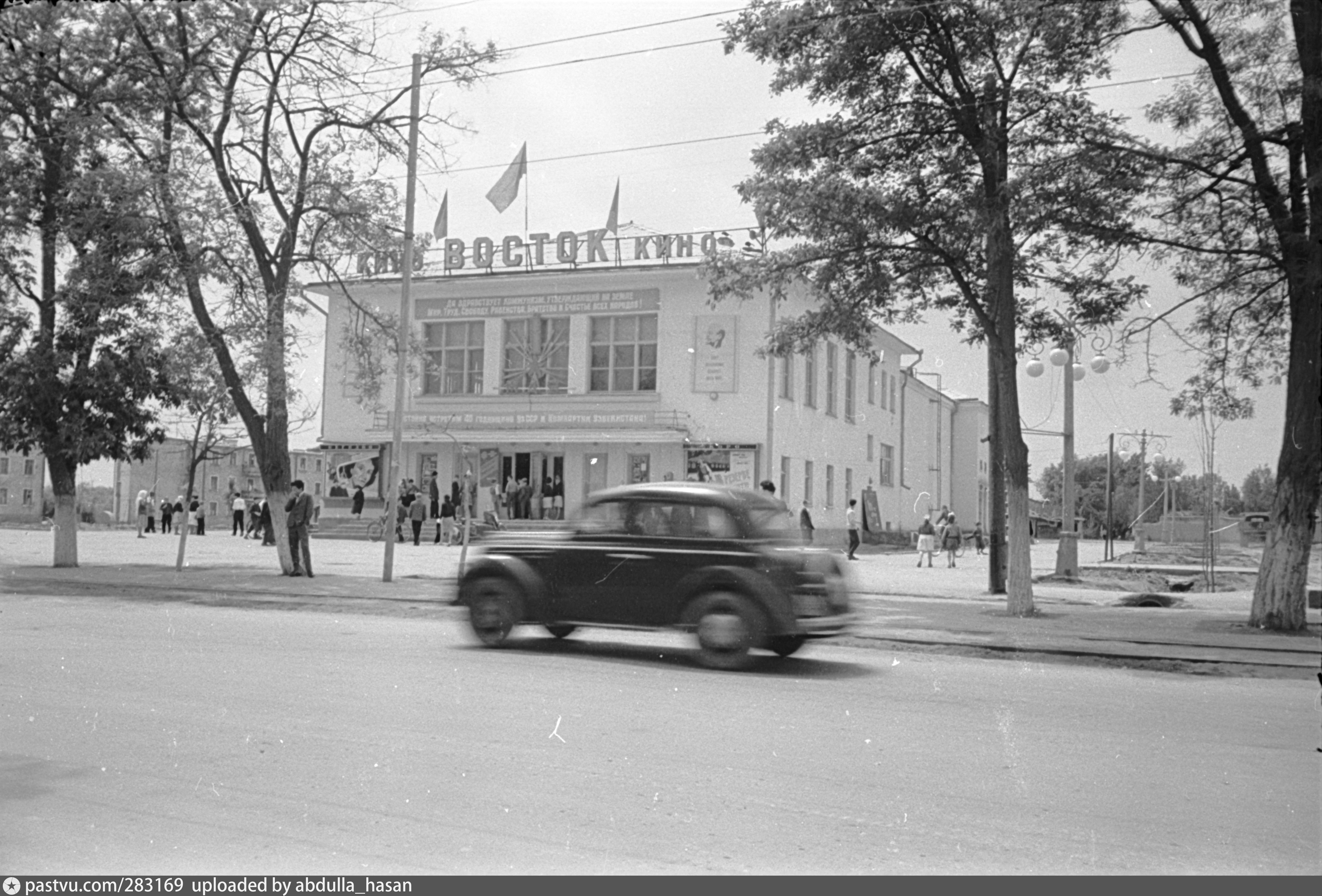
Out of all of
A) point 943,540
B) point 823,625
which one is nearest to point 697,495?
point 823,625

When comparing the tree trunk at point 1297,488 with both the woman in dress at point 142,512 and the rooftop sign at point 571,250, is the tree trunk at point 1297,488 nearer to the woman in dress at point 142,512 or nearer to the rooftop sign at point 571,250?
the rooftop sign at point 571,250

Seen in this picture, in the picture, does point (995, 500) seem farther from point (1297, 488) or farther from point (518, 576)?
point (518, 576)

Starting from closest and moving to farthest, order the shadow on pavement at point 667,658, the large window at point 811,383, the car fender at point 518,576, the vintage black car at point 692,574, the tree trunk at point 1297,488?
the vintage black car at point 692,574 → the shadow on pavement at point 667,658 → the car fender at point 518,576 → the tree trunk at point 1297,488 → the large window at point 811,383

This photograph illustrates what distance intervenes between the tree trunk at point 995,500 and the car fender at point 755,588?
10.9 metres

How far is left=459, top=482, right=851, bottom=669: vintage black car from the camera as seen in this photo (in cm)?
1036

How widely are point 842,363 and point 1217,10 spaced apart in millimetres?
24354

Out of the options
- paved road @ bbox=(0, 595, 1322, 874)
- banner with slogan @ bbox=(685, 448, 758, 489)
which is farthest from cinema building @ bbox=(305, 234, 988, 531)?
paved road @ bbox=(0, 595, 1322, 874)

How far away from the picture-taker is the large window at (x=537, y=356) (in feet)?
90.6

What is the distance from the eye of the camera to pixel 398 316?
2245 cm

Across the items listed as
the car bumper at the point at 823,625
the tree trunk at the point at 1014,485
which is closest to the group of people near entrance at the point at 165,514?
the tree trunk at the point at 1014,485

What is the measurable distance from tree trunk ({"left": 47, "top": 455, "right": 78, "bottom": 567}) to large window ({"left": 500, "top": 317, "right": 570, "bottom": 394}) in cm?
948

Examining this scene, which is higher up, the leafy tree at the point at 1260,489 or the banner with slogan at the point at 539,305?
the banner with slogan at the point at 539,305

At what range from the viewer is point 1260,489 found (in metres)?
19.1

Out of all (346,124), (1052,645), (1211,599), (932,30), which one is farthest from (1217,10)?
(346,124)
